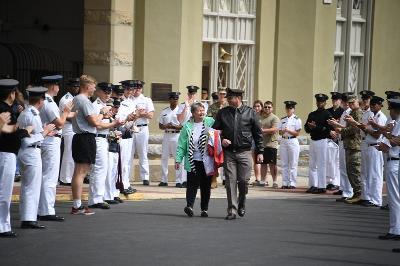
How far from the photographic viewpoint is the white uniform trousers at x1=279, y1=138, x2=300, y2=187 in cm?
Result: 2416

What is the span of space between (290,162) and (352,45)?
→ 634 centimetres

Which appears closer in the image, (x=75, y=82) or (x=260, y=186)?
(x=75, y=82)

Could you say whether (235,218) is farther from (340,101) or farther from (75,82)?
(340,101)

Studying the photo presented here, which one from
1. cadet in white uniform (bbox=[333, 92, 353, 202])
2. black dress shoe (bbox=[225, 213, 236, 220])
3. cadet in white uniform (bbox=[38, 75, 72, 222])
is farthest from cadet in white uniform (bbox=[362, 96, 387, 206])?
cadet in white uniform (bbox=[38, 75, 72, 222])

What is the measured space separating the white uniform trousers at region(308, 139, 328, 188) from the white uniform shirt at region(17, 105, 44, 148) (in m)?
9.61

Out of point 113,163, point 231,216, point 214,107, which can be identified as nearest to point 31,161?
point 231,216

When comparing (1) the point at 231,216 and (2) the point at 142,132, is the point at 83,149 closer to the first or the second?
(1) the point at 231,216

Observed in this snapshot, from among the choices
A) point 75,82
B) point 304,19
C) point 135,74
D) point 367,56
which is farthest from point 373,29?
point 75,82

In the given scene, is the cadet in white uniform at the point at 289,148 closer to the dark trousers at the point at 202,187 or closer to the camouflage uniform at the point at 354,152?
the camouflage uniform at the point at 354,152

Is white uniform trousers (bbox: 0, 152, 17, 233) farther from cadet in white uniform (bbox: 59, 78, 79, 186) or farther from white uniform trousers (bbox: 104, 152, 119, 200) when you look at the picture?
cadet in white uniform (bbox: 59, 78, 79, 186)

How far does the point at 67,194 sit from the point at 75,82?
8.44 feet

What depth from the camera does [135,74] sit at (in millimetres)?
24094

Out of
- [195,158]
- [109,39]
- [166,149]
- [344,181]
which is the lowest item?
[344,181]

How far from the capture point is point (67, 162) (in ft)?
68.8
